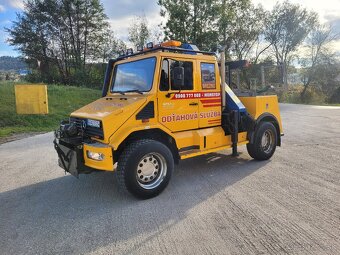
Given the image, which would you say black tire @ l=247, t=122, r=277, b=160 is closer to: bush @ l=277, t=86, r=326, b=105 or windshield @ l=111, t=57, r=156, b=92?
windshield @ l=111, t=57, r=156, b=92

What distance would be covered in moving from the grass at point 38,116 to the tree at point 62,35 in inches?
348

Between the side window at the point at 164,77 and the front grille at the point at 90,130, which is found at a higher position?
the side window at the point at 164,77

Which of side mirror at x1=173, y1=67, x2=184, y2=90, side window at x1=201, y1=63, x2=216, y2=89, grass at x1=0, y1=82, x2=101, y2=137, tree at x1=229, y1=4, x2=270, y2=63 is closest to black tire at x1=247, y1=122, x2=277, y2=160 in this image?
side window at x1=201, y1=63, x2=216, y2=89

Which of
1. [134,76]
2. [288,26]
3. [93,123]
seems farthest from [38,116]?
[288,26]

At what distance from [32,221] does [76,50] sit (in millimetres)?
28862

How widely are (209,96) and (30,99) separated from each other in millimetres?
11097

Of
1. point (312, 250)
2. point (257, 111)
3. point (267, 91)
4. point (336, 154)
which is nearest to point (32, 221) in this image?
point (312, 250)

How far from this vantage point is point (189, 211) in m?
4.04

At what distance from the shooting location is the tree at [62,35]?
1100 inches

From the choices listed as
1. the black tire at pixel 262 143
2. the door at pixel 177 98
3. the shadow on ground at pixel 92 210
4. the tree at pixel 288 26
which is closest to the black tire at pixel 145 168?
the shadow on ground at pixel 92 210

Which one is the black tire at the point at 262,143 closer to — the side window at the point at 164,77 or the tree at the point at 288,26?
the side window at the point at 164,77

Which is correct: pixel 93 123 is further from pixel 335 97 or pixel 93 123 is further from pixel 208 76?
pixel 335 97

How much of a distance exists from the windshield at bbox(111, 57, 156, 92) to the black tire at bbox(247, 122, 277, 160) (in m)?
2.89

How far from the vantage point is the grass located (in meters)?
12.3
